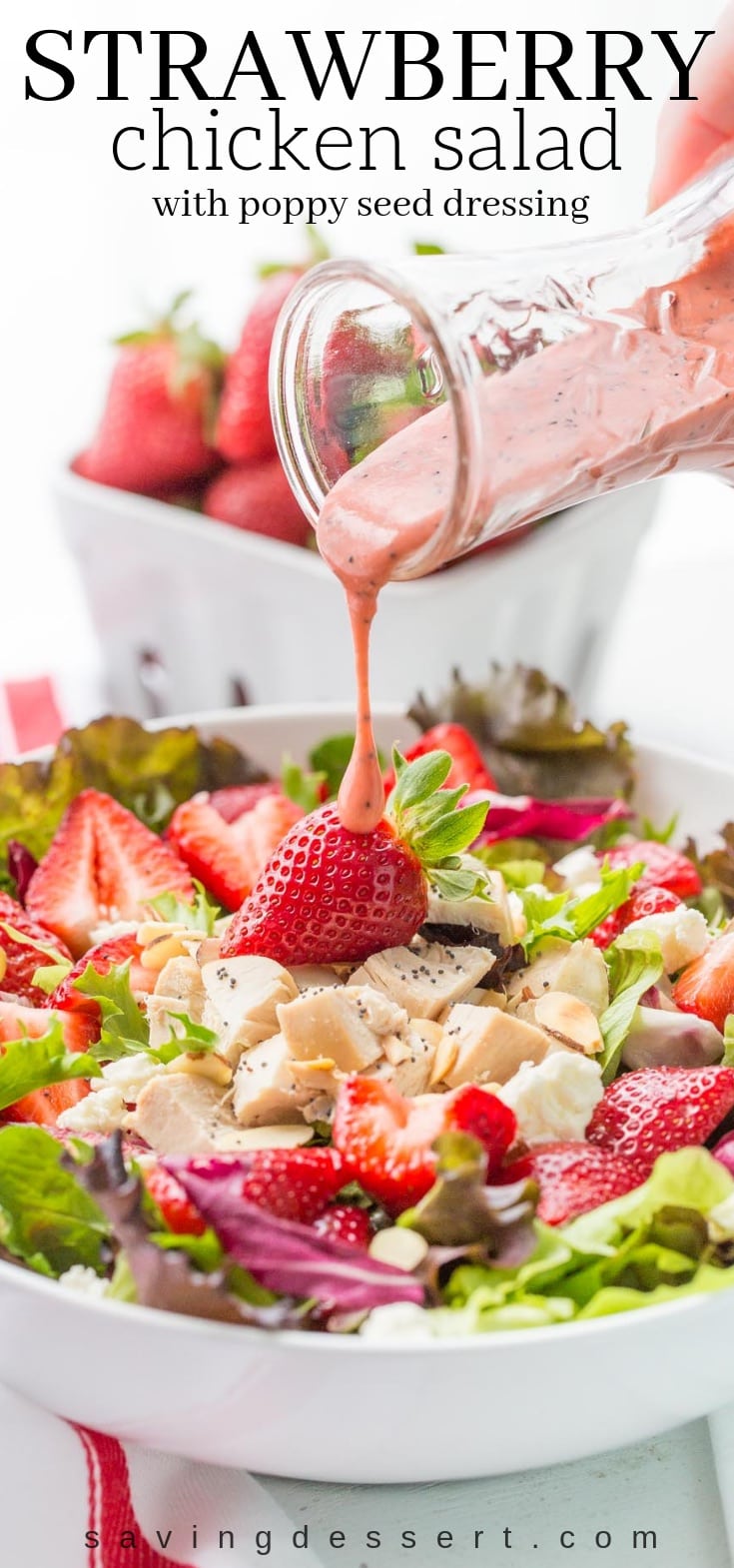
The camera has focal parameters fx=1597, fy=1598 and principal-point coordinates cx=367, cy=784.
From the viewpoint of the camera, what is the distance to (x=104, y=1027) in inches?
82.0

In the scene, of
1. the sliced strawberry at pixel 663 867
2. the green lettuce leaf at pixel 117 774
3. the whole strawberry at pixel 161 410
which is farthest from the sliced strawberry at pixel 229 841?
the whole strawberry at pixel 161 410

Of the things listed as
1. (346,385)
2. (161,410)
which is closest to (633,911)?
(346,385)

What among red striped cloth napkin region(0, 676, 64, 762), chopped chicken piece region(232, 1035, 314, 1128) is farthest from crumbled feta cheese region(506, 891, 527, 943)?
red striped cloth napkin region(0, 676, 64, 762)

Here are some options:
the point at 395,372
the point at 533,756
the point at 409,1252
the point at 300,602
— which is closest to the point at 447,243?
the point at 300,602

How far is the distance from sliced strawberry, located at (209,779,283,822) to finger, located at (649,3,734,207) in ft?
3.98

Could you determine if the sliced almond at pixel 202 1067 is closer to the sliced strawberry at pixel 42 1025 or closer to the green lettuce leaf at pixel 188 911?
the sliced strawberry at pixel 42 1025

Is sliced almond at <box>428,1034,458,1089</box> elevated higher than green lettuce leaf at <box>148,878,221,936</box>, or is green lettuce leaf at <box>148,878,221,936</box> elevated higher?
sliced almond at <box>428,1034,458,1089</box>

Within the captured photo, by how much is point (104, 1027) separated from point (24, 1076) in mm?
180

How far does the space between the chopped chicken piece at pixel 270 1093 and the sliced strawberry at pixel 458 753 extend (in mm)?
1074

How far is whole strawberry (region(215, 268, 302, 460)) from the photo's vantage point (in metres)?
3.56

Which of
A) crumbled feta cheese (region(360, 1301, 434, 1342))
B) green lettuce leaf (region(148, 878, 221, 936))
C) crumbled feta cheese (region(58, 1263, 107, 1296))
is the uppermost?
crumbled feta cheese (region(360, 1301, 434, 1342))

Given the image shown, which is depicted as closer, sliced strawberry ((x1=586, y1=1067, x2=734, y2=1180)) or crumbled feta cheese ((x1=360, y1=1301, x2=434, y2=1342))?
crumbled feta cheese ((x1=360, y1=1301, x2=434, y2=1342))

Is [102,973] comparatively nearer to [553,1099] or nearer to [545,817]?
[553,1099]

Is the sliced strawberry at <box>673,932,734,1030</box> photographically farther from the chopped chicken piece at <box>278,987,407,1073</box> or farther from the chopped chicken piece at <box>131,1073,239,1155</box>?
the chopped chicken piece at <box>131,1073,239,1155</box>
